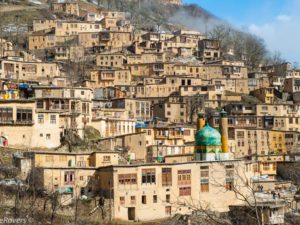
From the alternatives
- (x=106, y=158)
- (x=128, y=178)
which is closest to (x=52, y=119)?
(x=106, y=158)

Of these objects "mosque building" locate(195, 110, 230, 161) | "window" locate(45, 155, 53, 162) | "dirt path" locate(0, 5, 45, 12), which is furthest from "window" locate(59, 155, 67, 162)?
"dirt path" locate(0, 5, 45, 12)

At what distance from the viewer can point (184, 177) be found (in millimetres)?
37562

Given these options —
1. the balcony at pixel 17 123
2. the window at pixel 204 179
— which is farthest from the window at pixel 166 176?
the balcony at pixel 17 123

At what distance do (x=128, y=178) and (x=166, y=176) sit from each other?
249 centimetres

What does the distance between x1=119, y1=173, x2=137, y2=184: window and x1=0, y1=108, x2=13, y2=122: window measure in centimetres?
880

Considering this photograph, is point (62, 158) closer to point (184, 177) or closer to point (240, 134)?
point (184, 177)

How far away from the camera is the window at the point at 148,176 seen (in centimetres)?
3647

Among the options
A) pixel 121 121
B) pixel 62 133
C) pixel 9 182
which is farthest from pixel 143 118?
pixel 9 182

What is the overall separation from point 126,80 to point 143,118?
1084cm

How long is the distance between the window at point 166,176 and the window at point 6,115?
34.1ft

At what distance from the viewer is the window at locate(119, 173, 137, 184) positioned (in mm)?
35750

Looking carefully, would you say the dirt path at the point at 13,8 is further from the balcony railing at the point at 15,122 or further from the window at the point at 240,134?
the balcony railing at the point at 15,122

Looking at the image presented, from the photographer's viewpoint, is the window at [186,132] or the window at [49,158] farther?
the window at [186,132]

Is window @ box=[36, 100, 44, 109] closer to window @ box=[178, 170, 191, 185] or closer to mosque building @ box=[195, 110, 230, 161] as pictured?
→ mosque building @ box=[195, 110, 230, 161]
